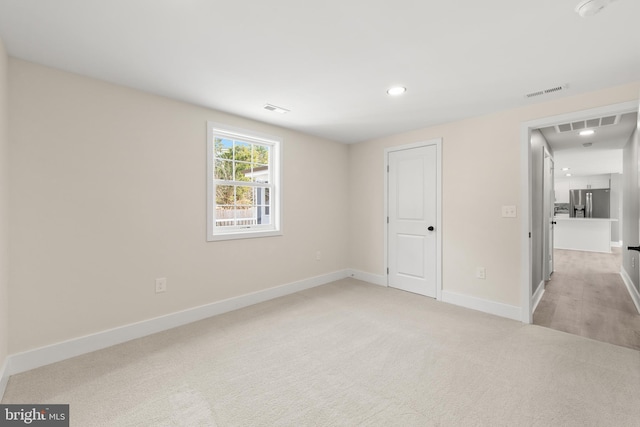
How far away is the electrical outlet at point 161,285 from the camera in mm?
2842

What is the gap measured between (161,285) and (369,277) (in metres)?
2.99

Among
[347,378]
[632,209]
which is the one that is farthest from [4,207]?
[632,209]

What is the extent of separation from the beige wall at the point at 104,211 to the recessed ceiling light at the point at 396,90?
175cm

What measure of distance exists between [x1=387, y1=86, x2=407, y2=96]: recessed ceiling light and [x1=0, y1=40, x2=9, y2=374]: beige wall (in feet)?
9.40

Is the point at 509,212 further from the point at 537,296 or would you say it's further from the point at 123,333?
the point at 123,333

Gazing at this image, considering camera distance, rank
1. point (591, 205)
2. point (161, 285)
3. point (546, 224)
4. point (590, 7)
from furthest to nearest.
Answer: point (591, 205) → point (546, 224) → point (161, 285) → point (590, 7)

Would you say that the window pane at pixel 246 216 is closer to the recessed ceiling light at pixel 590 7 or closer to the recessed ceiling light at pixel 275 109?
the recessed ceiling light at pixel 275 109

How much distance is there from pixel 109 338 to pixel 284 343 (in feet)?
4.99

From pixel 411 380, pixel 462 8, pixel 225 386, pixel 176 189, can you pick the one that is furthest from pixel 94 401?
pixel 462 8

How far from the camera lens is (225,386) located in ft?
6.42

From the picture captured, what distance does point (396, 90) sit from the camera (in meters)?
2.70

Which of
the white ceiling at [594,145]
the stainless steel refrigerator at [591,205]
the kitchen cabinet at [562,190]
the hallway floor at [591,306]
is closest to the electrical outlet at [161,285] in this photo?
the hallway floor at [591,306]

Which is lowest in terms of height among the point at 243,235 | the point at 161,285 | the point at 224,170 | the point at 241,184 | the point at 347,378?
the point at 347,378

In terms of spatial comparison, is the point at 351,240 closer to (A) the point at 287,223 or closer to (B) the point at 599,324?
(A) the point at 287,223
